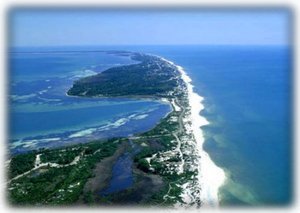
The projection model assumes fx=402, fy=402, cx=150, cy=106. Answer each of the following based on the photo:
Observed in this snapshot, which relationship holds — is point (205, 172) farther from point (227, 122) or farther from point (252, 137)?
point (227, 122)

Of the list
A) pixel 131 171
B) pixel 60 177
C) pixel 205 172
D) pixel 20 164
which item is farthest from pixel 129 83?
pixel 205 172

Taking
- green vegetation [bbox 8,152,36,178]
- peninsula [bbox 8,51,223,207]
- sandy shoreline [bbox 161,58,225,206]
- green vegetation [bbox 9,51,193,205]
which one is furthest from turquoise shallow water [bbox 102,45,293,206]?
green vegetation [bbox 8,152,36,178]

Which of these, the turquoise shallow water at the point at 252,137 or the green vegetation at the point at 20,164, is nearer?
the turquoise shallow water at the point at 252,137

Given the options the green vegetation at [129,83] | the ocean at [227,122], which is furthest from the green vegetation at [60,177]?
the green vegetation at [129,83]

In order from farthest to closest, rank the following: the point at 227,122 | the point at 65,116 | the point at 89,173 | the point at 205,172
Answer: the point at 65,116, the point at 227,122, the point at 89,173, the point at 205,172

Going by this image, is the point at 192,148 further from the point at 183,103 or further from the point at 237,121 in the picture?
the point at 183,103

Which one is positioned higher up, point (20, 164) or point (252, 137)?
point (252, 137)

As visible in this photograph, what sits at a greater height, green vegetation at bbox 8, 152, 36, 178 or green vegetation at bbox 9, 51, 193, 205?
green vegetation at bbox 9, 51, 193, 205

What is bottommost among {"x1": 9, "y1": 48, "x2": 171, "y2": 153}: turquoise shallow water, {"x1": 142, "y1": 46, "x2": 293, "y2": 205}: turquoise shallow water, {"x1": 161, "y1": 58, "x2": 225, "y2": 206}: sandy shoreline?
{"x1": 9, "y1": 48, "x2": 171, "y2": 153}: turquoise shallow water

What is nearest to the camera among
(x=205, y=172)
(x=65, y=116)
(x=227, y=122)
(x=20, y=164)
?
(x=205, y=172)

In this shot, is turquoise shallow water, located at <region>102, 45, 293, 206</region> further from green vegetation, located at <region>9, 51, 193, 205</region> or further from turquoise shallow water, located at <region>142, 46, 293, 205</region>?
green vegetation, located at <region>9, 51, 193, 205</region>

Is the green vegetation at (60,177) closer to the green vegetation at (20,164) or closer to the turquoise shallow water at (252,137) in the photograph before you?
the green vegetation at (20,164)

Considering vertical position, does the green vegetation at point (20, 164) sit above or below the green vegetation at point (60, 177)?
below
